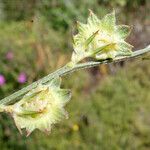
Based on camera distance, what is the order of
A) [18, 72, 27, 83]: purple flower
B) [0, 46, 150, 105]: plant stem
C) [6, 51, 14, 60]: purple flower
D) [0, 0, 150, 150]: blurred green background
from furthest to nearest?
1. [6, 51, 14, 60]: purple flower
2. [18, 72, 27, 83]: purple flower
3. [0, 0, 150, 150]: blurred green background
4. [0, 46, 150, 105]: plant stem

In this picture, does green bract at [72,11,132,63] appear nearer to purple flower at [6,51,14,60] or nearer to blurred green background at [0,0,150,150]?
blurred green background at [0,0,150,150]

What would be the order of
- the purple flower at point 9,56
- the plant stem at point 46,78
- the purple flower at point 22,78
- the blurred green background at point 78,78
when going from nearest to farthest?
the plant stem at point 46,78 → the blurred green background at point 78,78 → the purple flower at point 22,78 → the purple flower at point 9,56

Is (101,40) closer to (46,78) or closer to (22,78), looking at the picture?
(46,78)

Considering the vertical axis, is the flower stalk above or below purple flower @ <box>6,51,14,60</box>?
above

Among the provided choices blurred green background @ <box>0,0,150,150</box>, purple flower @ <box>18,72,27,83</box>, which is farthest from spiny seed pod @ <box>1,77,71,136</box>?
purple flower @ <box>18,72,27,83</box>

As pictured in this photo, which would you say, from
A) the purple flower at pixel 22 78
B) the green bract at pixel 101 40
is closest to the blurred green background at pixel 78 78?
the purple flower at pixel 22 78

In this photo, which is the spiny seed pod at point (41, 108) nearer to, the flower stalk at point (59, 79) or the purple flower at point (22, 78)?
the flower stalk at point (59, 79)

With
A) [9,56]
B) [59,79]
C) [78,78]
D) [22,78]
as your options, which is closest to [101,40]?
[59,79]
